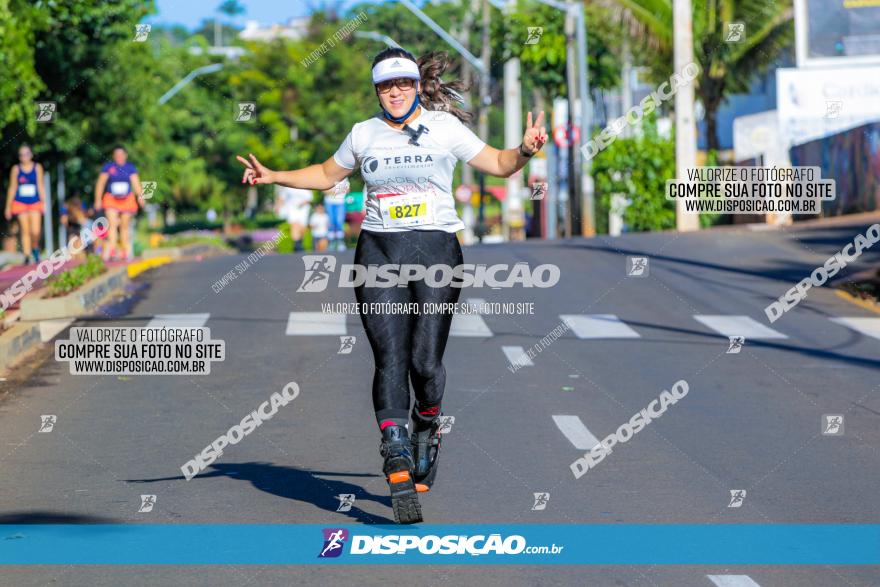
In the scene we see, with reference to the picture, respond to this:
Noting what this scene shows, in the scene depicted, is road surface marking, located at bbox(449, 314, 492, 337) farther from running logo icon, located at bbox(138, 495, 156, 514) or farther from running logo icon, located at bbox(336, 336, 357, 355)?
running logo icon, located at bbox(138, 495, 156, 514)

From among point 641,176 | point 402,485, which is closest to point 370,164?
point 402,485

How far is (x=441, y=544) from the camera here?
652 cm

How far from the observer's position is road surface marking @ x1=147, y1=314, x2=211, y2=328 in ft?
50.2

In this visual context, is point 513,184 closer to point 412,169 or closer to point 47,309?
point 47,309

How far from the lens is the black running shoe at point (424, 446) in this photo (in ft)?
23.9

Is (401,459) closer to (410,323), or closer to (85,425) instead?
(410,323)

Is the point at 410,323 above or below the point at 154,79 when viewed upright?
below

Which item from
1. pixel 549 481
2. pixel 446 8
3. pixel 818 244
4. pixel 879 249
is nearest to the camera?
pixel 549 481

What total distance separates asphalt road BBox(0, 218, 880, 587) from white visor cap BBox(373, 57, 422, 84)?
2044 mm

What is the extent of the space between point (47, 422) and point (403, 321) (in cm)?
398

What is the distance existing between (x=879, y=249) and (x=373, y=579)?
18163 mm

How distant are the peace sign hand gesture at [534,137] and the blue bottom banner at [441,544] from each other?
171cm

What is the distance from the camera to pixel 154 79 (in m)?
40.0

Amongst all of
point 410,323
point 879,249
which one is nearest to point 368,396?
point 410,323
